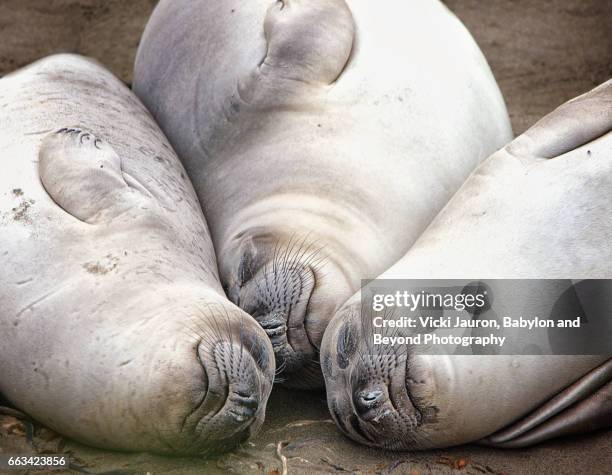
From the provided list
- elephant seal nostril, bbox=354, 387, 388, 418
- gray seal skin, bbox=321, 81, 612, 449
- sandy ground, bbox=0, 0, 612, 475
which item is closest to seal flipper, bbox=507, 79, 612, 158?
gray seal skin, bbox=321, 81, 612, 449

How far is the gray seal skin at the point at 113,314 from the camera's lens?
132 inches

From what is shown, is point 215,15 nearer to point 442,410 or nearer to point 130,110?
point 130,110

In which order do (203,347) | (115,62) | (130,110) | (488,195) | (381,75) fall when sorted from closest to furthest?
(203,347)
(488,195)
(381,75)
(130,110)
(115,62)

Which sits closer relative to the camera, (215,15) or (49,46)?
(215,15)

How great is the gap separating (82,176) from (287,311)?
90 centimetres

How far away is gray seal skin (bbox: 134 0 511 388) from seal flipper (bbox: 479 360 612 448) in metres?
0.75

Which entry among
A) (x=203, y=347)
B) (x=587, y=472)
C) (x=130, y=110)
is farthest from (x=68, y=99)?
(x=587, y=472)

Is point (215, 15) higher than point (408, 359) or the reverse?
higher

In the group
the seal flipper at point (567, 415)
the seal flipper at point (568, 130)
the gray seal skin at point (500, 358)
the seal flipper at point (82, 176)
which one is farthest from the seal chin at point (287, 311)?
the seal flipper at point (568, 130)

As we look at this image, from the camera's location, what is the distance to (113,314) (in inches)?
138

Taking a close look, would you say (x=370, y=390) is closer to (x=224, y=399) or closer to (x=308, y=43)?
(x=224, y=399)

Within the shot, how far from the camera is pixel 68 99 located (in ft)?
15.4

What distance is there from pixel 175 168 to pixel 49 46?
3.06m

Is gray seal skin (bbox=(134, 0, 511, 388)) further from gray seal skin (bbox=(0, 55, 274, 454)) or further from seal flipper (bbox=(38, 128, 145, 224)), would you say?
seal flipper (bbox=(38, 128, 145, 224))
